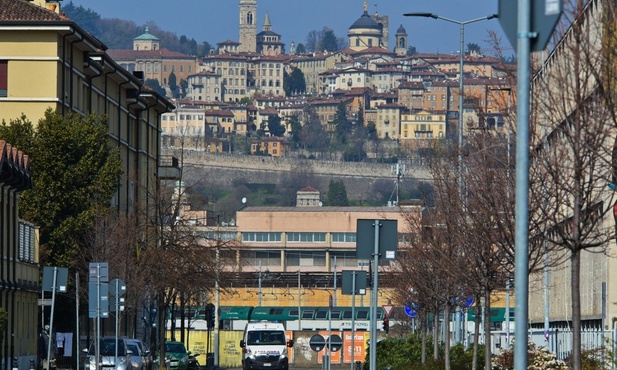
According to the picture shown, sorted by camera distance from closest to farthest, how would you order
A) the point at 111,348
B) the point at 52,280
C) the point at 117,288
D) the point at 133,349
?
the point at 52,280 → the point at 117,288 → the point at 111,348 → the point at 133,349

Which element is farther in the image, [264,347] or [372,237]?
[264,347]

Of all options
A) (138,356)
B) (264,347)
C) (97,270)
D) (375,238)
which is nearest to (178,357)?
(264,347)

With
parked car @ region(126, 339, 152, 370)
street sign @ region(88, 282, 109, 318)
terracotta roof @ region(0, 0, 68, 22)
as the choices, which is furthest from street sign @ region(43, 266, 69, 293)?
terracotta roof @ region(0, 0, 68, 22)

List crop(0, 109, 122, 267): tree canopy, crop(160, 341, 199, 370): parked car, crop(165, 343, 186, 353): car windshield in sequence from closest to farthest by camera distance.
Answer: crop(0, 109, 122, 267): tree canopy → crop(160, 341, 199, 370): parked car → crop(165, 343, 186, 353): car windshield

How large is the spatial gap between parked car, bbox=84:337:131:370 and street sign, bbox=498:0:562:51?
27.6 meters

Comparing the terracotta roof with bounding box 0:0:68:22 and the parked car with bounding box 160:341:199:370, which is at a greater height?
the terracotta roof with bounding box 0:0:68:22

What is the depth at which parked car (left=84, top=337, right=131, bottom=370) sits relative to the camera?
38.7 metres

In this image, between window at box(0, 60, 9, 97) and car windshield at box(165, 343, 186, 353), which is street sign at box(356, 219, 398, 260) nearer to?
window at box(0, 60, 9, 97)

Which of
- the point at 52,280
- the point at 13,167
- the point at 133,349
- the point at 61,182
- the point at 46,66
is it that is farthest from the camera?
the point at 46,66

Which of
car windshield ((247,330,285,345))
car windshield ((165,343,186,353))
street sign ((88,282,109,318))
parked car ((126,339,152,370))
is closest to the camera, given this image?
street sign ((88,282,109,318))

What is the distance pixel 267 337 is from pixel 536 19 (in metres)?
42.9

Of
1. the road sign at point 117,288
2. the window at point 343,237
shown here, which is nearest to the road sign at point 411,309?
the road sign at point 117,288

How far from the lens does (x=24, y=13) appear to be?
5591cm

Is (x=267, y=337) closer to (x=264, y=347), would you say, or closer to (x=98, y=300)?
(x=264, y=347)
